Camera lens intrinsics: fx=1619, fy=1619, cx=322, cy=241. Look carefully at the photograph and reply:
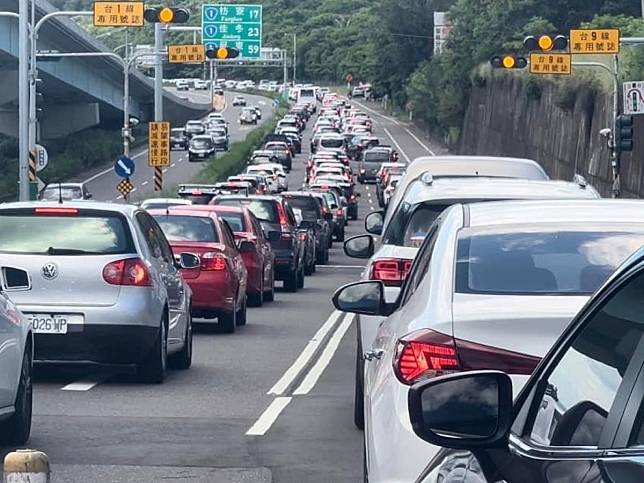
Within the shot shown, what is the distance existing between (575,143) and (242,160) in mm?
21602

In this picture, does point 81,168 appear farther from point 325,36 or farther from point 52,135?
point 325,36

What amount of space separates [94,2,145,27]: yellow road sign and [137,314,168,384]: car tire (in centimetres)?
2651

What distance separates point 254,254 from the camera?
78.1 feet

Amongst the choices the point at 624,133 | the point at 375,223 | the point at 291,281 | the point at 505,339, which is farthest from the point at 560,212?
the point at 624,133

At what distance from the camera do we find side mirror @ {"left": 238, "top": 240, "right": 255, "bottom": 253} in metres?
23.0

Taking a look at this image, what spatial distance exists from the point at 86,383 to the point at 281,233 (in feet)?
47.8

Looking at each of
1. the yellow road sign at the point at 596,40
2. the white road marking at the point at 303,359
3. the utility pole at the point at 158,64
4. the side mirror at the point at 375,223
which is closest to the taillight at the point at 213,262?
the white road marking at the point at 303,359

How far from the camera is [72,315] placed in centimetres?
1359

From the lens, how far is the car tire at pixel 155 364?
1393 cm

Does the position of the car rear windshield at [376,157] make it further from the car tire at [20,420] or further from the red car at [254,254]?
the car tire at [20,420]

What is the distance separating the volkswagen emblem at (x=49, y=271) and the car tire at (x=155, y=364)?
→ 1.05 metres

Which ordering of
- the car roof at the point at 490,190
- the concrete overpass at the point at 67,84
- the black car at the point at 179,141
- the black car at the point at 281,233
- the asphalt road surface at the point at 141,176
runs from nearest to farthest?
the car roof at the point at 490,190 < the black car at the point at 281,233 < the concrete overpass at the point at 67,84 < the asphalt road surface at the point at 141,176 < the black car at the point at 179,141

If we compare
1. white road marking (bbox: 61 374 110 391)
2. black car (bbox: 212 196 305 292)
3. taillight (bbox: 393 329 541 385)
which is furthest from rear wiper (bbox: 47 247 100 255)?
black car (bbox: 212 196 305 292)

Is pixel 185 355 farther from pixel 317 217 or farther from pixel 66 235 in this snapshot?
pixel 317 217
